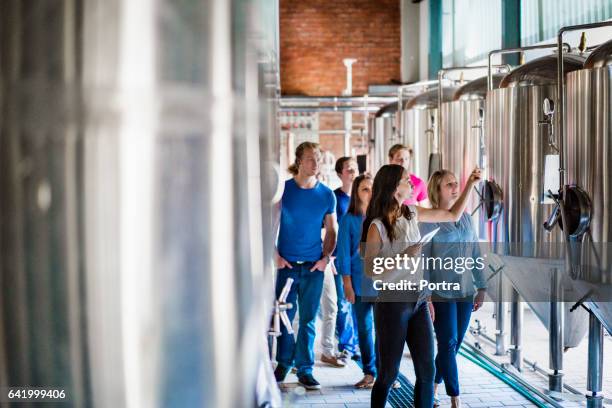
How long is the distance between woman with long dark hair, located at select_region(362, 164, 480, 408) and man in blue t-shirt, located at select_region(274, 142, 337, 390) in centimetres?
113

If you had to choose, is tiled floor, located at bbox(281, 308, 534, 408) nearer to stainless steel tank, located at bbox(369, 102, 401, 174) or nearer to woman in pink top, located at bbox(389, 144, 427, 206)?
woman in pink top, located at bbox(389, 144, 427, 206)

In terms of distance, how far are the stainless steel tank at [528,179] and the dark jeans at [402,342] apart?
1.41 metres

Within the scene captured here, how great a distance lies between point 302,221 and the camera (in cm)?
514

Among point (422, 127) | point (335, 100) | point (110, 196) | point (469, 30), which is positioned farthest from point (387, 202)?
point (335, 100)

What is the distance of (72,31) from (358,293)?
15.4ft

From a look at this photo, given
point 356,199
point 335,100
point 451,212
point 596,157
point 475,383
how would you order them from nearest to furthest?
point 596,157 → point 451,212 → point 356,199 → point 475,383 → point 335,100

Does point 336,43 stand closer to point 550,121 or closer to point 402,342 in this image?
point 550,121

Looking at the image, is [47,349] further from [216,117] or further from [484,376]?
[484,376]

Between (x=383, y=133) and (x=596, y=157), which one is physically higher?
(x=383, y=133)

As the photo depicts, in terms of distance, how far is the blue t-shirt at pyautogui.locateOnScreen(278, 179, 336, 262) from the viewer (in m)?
5.09

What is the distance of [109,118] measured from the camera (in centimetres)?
72

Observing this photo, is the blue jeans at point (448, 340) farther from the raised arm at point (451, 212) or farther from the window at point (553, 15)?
the window at point (553, 15)

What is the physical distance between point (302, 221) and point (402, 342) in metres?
1.60

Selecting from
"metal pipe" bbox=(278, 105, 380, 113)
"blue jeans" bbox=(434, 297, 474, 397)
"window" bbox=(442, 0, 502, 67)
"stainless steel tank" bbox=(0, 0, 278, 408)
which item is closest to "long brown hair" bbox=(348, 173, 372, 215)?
"blue jeans" bbox=(434, 297, 474, 397)
